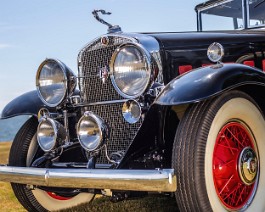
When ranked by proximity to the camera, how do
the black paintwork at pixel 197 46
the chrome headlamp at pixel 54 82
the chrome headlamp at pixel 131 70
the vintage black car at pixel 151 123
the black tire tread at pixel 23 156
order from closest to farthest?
the vintage black car at pixel 151 123 → the chrome headlamp at pixel 131 70 → the black paintwork at pixel 197 46 → the chrome headlamp at pixel 54 82 → the black tire tread at pixel 23 156

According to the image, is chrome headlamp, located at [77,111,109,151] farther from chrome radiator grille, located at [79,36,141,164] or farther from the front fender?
the front fender

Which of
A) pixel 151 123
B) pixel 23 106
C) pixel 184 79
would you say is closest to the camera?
pixel 184 79

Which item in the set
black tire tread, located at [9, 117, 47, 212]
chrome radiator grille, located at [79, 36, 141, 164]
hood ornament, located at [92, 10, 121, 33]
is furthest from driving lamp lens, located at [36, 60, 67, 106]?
hood ornament, located at [92, 10, 121, 33]

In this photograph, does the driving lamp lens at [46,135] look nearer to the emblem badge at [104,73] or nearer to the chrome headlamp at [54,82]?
the chrome headlamp at [54,82]

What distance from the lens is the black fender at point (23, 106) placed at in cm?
404

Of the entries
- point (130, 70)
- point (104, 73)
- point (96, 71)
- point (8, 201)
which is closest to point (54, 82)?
point (96, 71)

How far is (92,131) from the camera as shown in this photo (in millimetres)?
3230

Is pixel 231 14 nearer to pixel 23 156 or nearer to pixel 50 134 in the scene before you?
pixel 50 134

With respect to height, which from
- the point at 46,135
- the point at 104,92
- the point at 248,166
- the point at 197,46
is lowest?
the point at 248,166

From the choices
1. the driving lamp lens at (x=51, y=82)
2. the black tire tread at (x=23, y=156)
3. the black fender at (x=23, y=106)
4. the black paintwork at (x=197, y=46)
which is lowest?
the black tire tread at (x=23, y=156)

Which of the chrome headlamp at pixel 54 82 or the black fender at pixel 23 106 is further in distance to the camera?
the black fender at pixel 23 106

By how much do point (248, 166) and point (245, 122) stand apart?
288 millimetres

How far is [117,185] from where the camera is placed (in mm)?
2701

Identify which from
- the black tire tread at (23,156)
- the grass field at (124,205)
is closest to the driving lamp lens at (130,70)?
the black tire tread at (23,156)
